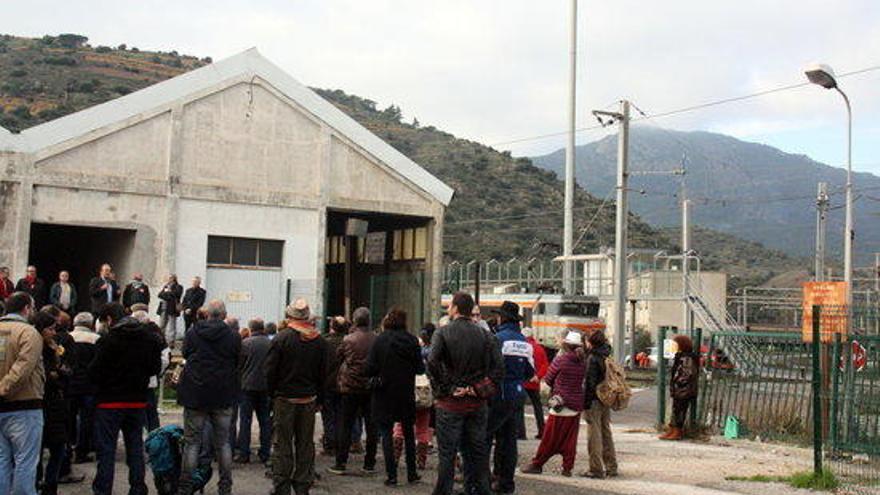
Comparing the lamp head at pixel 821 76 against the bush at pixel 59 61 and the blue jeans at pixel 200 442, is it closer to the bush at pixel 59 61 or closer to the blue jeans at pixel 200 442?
the blue jeans at pixel 200 442

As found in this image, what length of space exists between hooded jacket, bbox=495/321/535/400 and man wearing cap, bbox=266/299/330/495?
208 cm

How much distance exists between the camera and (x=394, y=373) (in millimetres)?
10938

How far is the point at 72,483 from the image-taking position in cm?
1023

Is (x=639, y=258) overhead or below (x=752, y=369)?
overhead

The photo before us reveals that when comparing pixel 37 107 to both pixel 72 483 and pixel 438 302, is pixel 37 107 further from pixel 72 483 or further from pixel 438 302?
pixel 72 483

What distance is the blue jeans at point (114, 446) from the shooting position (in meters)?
8.98

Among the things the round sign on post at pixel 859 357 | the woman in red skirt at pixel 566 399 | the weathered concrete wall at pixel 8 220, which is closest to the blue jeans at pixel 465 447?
the woman in red skirt at pixel 566 399

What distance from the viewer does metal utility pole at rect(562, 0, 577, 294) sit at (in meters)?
41.8

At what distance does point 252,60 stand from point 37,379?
16393mm

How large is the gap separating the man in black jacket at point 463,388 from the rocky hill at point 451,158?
43.0m

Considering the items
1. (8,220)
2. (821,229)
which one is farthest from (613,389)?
(821,229)

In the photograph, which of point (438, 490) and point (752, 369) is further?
point (752, 369)

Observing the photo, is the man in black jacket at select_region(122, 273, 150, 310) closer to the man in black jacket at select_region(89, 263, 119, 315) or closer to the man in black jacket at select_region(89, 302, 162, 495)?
the man in black jacket at select_region(89, 263, 119, 315)

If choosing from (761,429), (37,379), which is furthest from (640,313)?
(37,379)
